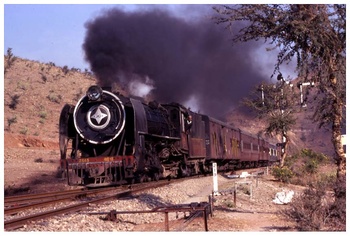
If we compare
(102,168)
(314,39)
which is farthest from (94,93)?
(314,39)

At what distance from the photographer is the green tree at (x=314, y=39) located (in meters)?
10.2

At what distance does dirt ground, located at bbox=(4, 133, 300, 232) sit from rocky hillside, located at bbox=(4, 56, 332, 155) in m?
4.81

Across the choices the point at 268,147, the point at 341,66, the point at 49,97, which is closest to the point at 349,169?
the point at 341,66

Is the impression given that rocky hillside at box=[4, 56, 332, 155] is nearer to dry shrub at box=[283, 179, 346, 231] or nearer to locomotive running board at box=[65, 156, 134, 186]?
locomotive running board at box=[65, 156, 134, 186]

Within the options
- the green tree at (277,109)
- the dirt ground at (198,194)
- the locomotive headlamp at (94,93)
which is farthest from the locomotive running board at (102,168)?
the green tree at (277,109)

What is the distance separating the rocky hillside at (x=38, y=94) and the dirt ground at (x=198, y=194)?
4812 mm

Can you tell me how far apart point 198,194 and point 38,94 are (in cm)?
3918

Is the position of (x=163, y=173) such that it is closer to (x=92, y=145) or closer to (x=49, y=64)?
(x=92, y=145)

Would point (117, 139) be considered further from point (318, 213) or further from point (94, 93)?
point (318, 213)

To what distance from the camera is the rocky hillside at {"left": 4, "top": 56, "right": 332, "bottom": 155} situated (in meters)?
43.5

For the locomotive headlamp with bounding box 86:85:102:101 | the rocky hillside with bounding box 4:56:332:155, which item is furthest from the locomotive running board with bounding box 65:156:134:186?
the rocky hillside with bounding box 4:56:332:155

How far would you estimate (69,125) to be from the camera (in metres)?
17.6

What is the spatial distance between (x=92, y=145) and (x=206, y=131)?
9141mm

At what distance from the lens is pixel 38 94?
5347cm
